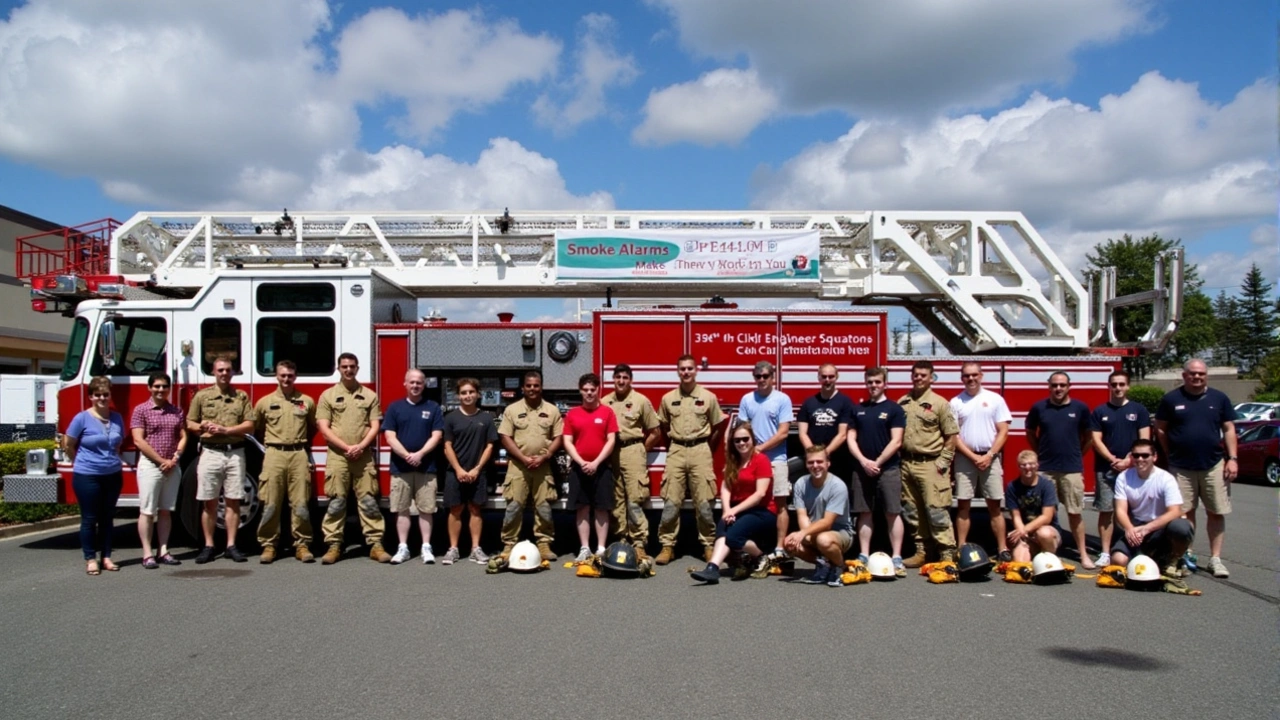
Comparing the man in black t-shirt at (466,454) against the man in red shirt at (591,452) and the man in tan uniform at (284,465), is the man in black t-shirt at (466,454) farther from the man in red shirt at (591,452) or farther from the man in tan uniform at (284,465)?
the man in tan uniform at (284,465)

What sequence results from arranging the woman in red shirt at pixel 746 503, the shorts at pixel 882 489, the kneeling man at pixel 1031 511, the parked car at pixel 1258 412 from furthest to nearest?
the parked car at pixel 1258 412, the shorts at pixel 882 489, the kneeling man at pixel 1031 511, the woman in red shirt at pixel 746 503

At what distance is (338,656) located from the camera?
5.48m

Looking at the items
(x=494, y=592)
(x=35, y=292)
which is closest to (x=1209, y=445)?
(x=494, y=592)

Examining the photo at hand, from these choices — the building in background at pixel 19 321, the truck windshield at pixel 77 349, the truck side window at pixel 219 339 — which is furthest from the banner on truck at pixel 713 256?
the building in background at pixel 19 321

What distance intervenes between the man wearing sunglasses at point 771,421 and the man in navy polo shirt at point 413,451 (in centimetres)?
307

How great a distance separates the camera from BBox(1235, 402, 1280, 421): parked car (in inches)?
910

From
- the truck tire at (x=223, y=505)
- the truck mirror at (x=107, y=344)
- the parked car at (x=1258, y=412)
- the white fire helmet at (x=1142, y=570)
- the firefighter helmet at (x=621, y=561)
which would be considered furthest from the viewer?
the parked car at (x=1258, y=412)

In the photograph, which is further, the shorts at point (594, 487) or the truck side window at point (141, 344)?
the truck side window at point (141, 344)

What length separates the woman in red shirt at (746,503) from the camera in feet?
25.5

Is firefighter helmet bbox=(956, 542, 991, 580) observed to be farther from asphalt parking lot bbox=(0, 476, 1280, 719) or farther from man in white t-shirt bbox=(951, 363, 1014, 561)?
man in white t-shirt bbox=(951, 363, 1014, 561)

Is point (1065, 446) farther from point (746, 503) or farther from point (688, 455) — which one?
point (688, 455)

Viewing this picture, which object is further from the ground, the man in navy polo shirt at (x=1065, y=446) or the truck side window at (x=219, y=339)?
the truck side window at (x=219, y=339)

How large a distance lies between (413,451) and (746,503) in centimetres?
329

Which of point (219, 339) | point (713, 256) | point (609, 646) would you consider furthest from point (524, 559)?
point (713, 256)
